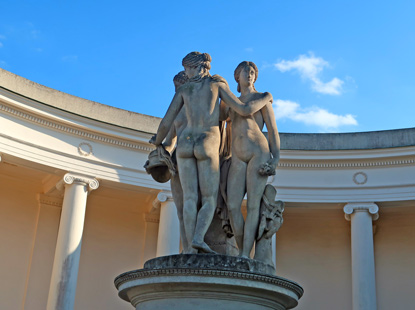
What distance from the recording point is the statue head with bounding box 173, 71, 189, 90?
11148mm

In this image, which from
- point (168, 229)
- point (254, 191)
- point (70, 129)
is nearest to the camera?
point (254, 191)

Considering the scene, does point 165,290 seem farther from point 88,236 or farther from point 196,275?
point 88,236

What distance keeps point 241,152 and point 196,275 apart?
95.0 inches

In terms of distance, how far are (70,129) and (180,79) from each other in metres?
14.2

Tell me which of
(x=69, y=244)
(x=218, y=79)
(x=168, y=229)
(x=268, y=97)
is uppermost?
(x=168, y=229)

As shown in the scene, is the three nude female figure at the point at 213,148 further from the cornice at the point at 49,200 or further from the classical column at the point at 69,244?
the cornice at the point at 49,200

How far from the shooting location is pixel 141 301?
9242mm

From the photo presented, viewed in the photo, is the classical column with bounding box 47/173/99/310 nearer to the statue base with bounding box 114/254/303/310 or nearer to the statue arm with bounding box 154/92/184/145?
the statue arm with bounding box 154/92/184/145

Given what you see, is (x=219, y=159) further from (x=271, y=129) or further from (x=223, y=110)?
(x=271, y=129)

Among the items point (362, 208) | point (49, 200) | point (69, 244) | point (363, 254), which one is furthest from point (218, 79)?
point (49, 200)

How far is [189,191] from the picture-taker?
9945mm

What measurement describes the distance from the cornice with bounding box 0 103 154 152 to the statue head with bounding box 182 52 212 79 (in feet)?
46.4

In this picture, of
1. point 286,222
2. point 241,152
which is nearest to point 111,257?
point 286,222

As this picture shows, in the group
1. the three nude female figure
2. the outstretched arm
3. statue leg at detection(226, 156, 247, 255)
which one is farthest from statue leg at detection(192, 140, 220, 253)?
the outstretched arm
